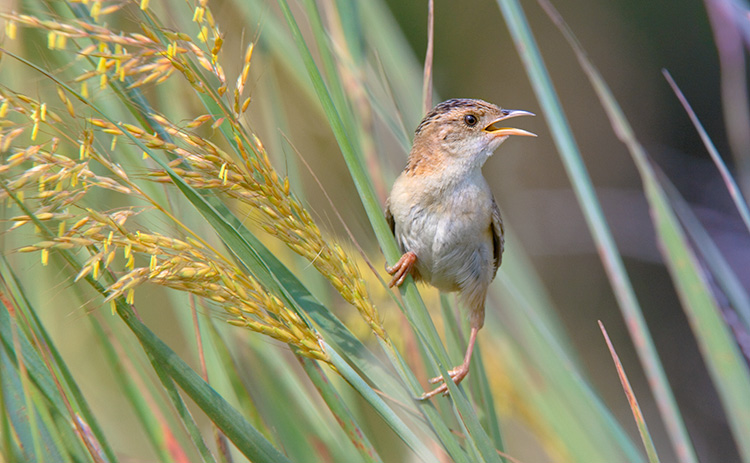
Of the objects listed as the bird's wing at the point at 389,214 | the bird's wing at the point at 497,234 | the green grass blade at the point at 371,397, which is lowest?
the bird's wing at the point at 497,234

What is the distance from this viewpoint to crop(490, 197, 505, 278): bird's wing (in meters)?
2.51

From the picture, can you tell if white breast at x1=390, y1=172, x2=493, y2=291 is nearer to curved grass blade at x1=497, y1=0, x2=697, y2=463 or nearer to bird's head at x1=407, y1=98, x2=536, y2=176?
bird's head at x1=407, y1=98, x2=536, y2=176

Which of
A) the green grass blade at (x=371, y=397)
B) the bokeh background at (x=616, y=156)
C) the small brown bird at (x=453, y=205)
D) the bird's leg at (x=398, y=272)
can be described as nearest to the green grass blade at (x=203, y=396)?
the green grass blade at (x=371, y=397)

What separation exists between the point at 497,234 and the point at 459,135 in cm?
39

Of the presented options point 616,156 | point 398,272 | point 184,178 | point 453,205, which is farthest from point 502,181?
point 184,178

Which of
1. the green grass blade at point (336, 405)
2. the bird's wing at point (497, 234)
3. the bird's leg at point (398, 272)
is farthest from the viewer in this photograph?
the bird's wing at point (497, 234)

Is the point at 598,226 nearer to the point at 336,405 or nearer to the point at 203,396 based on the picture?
the point at 336,405

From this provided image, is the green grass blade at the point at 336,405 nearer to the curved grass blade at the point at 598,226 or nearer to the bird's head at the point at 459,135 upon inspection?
the curved grass blade at the point at 598,226

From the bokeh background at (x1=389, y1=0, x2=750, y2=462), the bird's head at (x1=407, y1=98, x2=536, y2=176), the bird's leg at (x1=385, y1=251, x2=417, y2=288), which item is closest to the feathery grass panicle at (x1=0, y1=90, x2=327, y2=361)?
the bird's leg at (x1=385, y1=251, x2=417, y2=288)

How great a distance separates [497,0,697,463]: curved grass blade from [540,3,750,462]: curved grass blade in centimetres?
6

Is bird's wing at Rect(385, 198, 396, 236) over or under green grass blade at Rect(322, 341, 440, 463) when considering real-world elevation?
over

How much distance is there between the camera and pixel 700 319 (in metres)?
1.90

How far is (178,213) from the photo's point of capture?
1.89 metres

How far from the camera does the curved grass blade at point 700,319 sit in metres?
1.81
